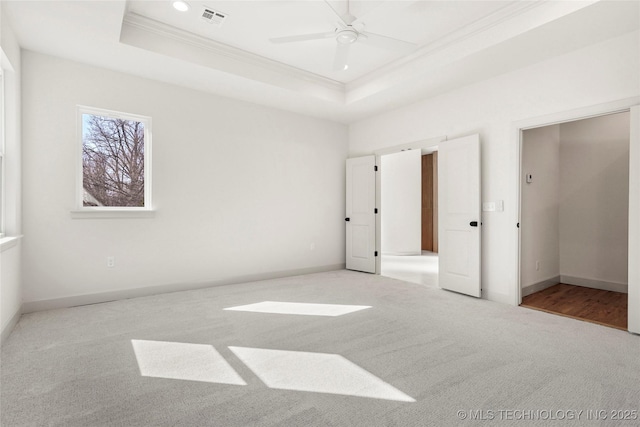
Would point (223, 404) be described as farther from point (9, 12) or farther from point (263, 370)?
point (9, 12)

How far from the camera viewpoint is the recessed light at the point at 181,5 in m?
3.08

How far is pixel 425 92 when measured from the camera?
4.63 m

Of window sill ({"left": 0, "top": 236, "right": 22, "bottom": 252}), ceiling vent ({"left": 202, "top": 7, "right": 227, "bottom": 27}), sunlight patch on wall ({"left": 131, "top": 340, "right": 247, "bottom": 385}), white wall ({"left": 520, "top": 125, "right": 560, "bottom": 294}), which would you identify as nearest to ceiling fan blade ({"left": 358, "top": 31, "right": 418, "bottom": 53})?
ceiling vent ({"left": 202, "top": 7, "right": 227, "bottom": 27})

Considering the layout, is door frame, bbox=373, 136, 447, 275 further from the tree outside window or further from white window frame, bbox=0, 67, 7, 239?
white window frame, bbox=0, 67, 7, 239

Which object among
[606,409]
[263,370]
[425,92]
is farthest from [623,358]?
[425,92]

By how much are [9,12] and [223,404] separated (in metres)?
3.68

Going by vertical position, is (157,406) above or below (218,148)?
below

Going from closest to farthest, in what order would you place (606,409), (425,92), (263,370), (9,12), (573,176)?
(606,409), (263,370), (9,12), (425,92), (573,176)

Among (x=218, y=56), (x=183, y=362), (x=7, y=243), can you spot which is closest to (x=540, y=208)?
(x=218, y=56)

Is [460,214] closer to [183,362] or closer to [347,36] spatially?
[347,36]

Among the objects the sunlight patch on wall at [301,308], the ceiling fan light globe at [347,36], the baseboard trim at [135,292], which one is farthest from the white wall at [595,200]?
the baseboard trim at [135,292]

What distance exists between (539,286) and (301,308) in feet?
11.4

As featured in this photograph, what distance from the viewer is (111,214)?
3.97 meters

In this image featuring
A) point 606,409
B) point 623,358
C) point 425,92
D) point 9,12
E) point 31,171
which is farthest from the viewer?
point 425,92
